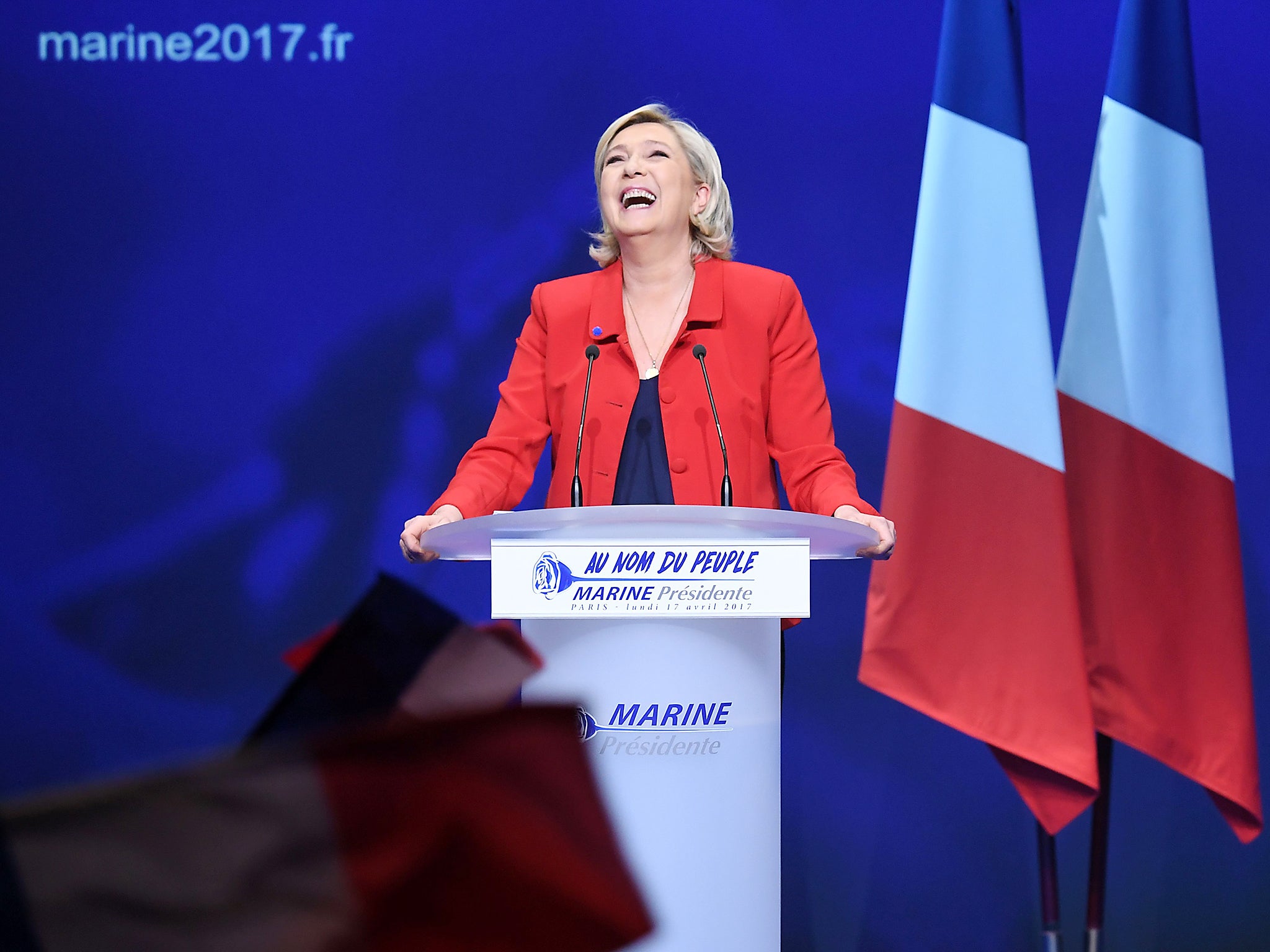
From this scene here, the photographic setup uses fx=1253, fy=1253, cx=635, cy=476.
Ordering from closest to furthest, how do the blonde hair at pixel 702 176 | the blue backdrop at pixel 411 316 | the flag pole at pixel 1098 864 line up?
the blonde hair at pixel 702 176 < the flag pole at pixel 1098 864 < the blue backdrop at pixel 411 316

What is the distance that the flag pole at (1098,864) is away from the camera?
2.82 m

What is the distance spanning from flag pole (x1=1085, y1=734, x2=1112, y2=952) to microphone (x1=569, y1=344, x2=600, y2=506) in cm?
145

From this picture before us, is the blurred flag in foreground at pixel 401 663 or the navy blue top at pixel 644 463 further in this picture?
the navy blue top at pixel 644 463

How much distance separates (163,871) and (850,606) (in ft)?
9.86

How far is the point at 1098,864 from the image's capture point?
2840mm

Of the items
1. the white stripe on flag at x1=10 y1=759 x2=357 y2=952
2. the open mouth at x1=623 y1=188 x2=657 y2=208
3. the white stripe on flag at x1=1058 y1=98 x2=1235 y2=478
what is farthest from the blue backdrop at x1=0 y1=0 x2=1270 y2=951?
the white stripe on flag at x1=10 y1=759 x2=357 y2=952

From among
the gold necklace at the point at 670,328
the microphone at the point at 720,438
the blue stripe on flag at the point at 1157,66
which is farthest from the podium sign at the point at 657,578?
the blue stripe on flag at the point at 1157,66

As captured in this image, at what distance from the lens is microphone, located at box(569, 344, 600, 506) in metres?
1.99

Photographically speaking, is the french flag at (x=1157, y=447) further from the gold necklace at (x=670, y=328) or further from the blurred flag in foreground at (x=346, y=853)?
the blurred flag in foreground at (x=346, y=853)

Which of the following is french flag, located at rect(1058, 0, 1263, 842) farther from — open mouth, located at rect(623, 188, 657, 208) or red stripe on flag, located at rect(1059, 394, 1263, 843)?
open mouth, located at rect(623, 188, 657, 208)

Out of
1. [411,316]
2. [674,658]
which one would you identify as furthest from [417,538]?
[411,316]

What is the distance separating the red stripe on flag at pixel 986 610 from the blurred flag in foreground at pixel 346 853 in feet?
6.90

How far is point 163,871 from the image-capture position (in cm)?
54

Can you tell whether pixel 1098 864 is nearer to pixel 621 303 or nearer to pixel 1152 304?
pixel 1152 304
